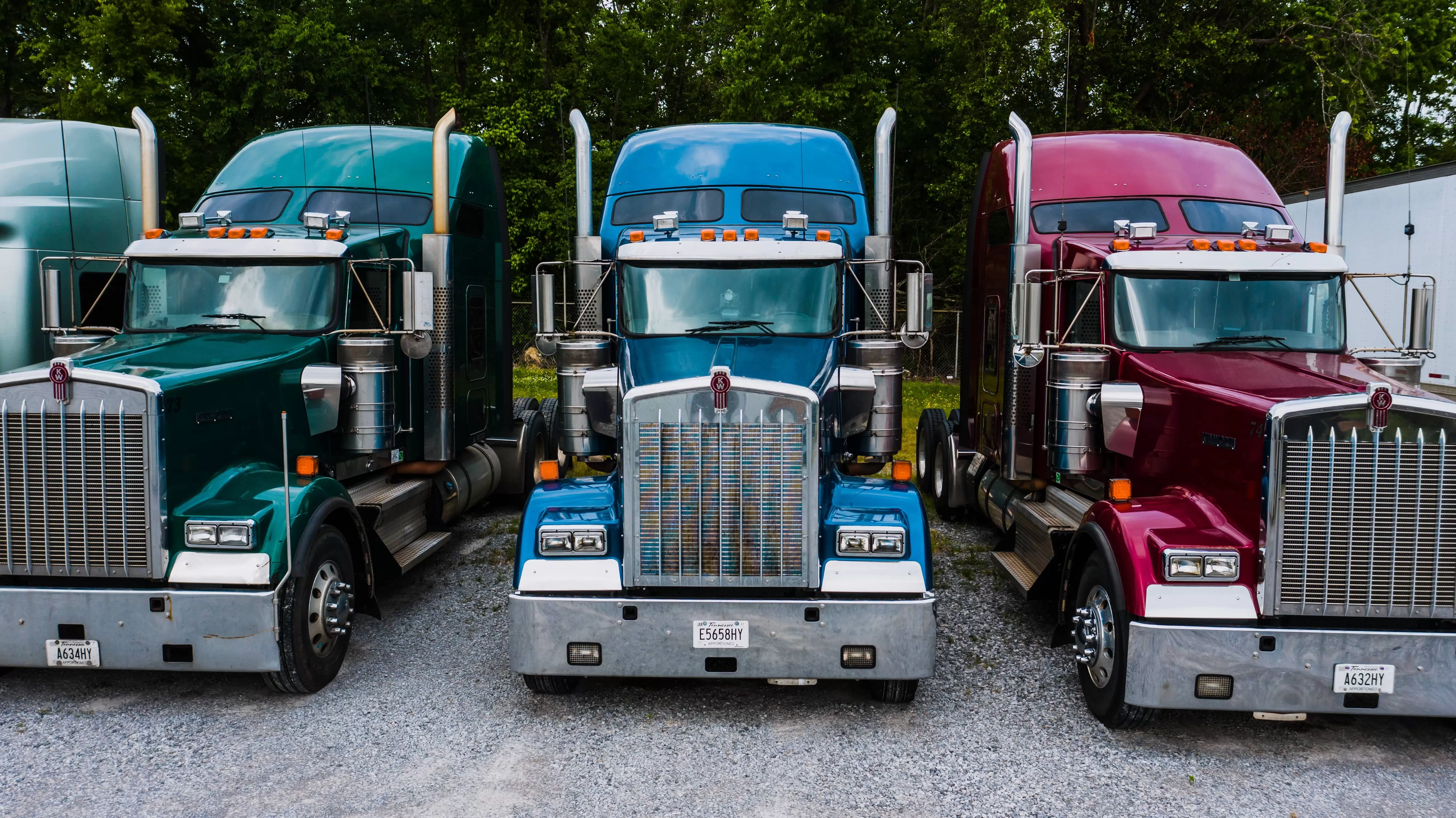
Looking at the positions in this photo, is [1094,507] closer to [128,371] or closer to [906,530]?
[906,530]

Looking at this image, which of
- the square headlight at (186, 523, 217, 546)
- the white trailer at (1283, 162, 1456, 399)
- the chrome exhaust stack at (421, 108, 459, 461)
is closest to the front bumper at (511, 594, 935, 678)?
the square headlight at (186, 523, 217, 546)

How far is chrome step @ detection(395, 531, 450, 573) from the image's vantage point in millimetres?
7750

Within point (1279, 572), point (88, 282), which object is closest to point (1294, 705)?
point (1279, 572)

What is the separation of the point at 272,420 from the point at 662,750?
139 inches

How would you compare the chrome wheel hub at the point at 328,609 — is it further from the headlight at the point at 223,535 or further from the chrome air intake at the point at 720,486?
the chrome air intake at the point at 720,486

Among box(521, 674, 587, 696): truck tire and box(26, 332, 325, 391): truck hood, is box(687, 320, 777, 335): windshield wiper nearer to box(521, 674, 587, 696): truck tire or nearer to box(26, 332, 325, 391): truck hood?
box(521, 674, 587, 696): truck tire

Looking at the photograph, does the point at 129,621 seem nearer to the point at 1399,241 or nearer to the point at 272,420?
the point at 272,420

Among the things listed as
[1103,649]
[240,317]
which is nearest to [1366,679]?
[1103,649]

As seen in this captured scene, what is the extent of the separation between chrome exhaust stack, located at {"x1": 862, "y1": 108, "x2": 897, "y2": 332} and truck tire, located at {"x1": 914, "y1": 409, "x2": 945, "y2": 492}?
3973 millimetres

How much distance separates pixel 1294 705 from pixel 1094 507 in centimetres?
145

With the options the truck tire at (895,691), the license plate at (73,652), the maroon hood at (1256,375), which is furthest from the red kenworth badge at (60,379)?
the maroon hood at (1256,375)

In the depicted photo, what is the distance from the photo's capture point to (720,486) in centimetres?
556

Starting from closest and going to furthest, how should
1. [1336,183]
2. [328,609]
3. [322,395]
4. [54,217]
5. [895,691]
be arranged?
[895,691] < [328,609] < [322,395] < [1336,183] < [54,217]

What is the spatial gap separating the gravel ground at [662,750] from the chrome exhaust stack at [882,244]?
2507mm
